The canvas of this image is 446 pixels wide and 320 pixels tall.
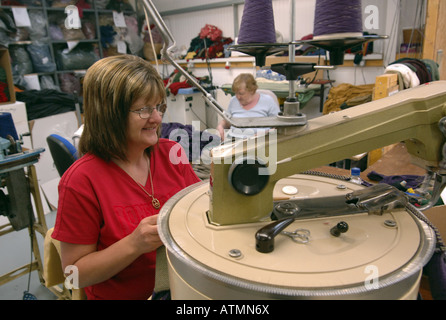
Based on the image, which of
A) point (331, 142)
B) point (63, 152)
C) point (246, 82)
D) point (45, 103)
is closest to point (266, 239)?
point (331, 142)

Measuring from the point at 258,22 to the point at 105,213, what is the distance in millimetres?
651

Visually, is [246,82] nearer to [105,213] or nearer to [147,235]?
[105,213]

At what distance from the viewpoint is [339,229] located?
64 centimetres

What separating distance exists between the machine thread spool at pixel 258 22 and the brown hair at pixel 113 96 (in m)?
0.33

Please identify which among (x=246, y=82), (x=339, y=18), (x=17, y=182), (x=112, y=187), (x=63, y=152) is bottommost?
(x=17, y=182)

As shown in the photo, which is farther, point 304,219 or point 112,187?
point 112,187

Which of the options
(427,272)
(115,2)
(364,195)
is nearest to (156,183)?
(364,195)

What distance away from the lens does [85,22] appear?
5.27 m

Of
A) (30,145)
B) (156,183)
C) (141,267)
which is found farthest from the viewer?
(30,145)

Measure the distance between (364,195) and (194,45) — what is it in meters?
5.37

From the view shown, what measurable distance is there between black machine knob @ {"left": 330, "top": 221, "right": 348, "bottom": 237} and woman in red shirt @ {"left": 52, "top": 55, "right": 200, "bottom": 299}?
469 mm

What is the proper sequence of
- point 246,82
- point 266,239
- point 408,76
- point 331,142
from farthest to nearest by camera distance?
point 246,82, point 408,76, point 331,142, point 266,239

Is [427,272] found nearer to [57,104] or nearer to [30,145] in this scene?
[30,145]

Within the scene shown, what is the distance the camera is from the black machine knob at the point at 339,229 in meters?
0.63
